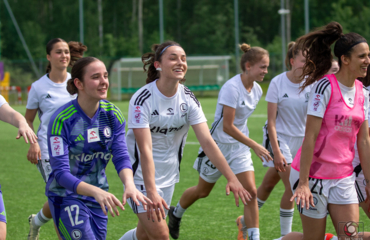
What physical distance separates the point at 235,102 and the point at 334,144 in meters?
1.69

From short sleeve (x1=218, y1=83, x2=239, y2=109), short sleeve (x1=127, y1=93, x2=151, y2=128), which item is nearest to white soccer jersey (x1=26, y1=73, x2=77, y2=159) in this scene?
short sleeve (x1=218, y1=83, x2=239, y2=109)

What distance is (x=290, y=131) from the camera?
5270mm

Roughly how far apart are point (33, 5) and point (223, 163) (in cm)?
4693

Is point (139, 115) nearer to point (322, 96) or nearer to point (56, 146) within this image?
point (56, 146)

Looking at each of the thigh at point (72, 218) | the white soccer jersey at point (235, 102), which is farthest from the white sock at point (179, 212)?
the thigh at point (72, 218)

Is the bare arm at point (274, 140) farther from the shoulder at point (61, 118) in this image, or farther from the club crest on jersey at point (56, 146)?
the club crest on jersey at point (56, 146)

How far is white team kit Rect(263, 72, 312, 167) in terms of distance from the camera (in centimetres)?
517

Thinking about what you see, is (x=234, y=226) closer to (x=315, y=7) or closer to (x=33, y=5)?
(x=315, y=7)

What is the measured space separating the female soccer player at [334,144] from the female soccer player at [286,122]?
4.46 feet

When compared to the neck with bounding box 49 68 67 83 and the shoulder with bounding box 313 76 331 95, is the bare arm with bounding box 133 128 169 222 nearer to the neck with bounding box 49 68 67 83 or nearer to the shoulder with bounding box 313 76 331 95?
the shoulder with bounding box 313 76 331 95

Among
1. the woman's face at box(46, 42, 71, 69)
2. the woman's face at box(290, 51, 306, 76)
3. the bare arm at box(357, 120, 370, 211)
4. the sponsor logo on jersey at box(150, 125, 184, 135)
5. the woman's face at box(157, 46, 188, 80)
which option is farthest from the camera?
the woman's face at box(46, 42, 71, 69)

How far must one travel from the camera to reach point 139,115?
3816mm

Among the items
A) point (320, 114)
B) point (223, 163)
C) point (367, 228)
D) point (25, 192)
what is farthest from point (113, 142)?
point (25, 192)

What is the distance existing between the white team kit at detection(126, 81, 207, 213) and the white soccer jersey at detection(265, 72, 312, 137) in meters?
1.39
